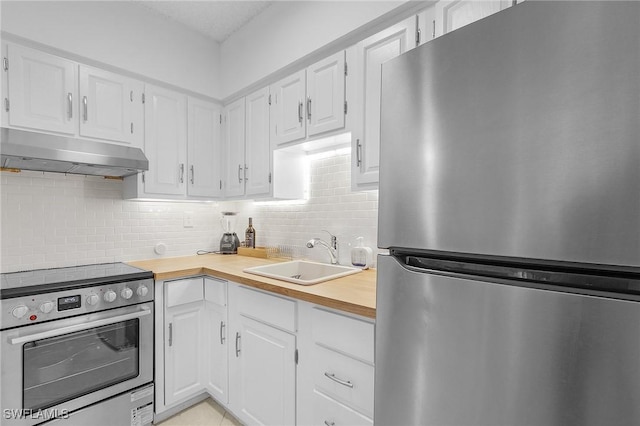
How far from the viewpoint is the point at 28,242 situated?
189cm

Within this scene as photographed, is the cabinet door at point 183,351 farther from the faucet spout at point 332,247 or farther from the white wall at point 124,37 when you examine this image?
the white wall at point 124,37

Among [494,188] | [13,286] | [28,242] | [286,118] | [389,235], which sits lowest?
[13,286]

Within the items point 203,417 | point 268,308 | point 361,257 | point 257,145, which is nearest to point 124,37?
point 257,145

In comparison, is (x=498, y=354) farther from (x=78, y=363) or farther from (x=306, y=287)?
(x=78, y=363)

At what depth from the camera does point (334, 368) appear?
1238mm

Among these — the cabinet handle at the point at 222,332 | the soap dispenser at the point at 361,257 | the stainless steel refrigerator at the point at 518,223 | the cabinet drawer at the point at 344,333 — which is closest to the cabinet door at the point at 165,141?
the cabinet handle at the point at 222,332

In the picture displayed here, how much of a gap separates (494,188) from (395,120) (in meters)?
0.28

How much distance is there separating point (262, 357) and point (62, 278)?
1176mm

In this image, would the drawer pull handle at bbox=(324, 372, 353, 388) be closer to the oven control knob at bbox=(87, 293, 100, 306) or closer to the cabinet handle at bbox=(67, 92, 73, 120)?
the oven control knob at bbox=(87, 293, 100, 306)

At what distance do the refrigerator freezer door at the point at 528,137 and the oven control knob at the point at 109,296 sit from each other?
169 cm

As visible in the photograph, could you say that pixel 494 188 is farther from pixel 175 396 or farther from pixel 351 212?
pixel 175 396

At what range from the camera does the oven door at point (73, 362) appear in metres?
1.41

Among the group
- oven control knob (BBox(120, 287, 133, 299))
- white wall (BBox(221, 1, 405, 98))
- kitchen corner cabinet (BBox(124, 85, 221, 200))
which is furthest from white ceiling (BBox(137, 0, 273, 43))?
oven control knob (BBox(120, 287, 133, 299))

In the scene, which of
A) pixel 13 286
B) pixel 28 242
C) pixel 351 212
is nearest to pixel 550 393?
pixel 351 212
